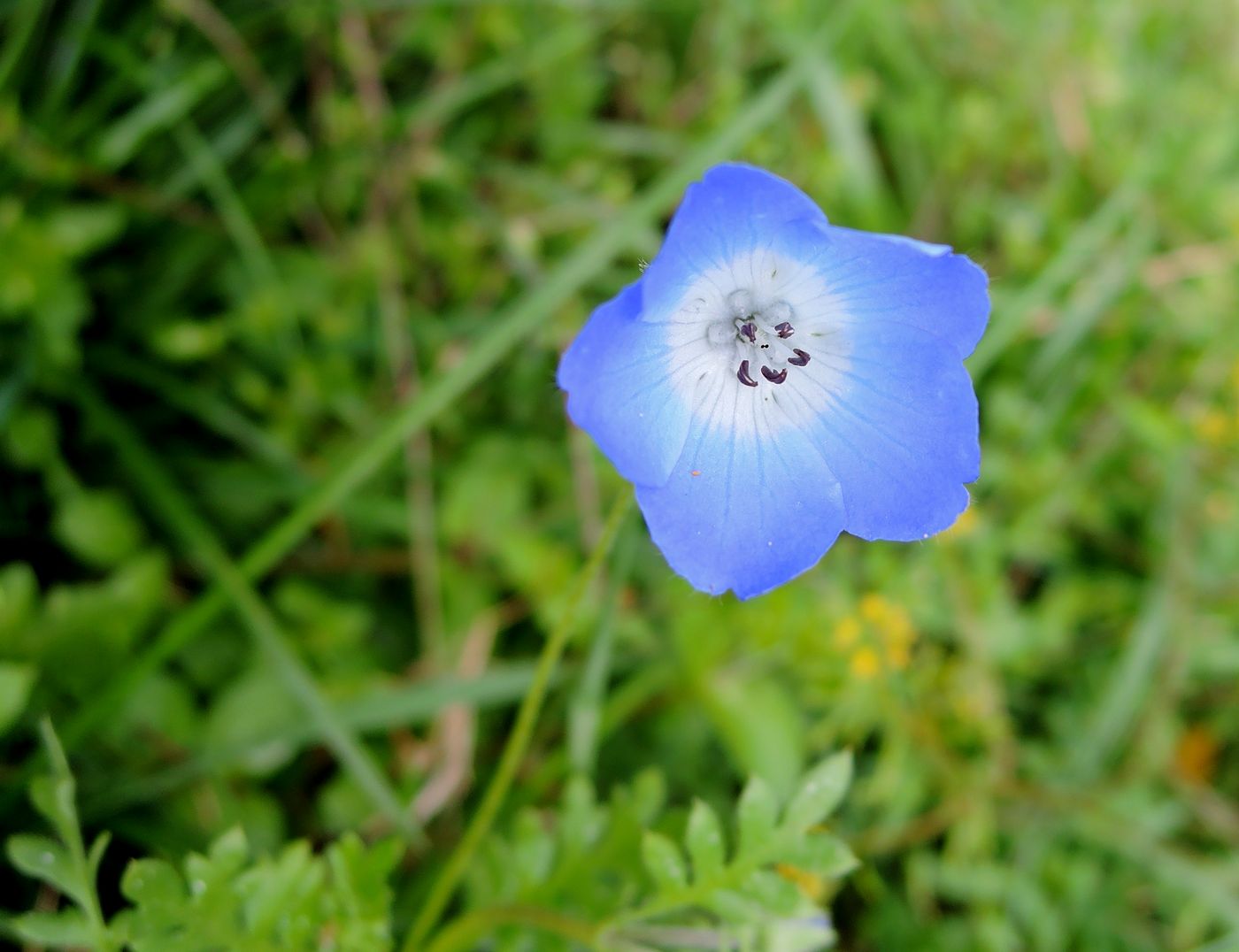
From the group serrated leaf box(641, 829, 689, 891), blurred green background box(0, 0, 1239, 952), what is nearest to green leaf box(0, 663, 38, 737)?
blurred green background box(0, 0, 1239, 952)

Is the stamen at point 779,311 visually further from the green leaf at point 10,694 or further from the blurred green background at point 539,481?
the green leaf at point 10,694

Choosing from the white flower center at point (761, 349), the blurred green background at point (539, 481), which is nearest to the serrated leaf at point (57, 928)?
the blurred green background at point (539, 481)

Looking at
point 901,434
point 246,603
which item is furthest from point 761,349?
point 246,603

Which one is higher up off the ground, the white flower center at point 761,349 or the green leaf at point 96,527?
the white flower center at point 761,349

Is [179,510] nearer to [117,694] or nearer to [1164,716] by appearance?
[117,694]

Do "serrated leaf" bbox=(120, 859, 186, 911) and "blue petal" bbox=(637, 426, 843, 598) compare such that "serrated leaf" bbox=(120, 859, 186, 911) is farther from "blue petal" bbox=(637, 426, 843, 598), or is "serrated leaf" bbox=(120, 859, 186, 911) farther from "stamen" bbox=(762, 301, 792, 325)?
"stamen" bbox=(762, 301, 792, 325)

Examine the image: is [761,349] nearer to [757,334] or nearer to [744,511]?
[757,334]
